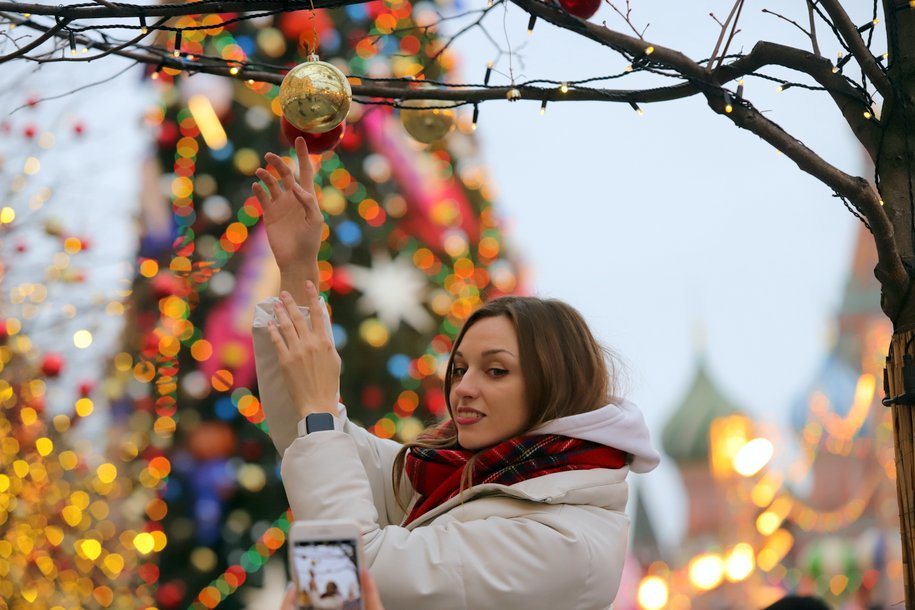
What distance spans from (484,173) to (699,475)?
55.8ft

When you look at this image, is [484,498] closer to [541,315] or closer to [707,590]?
[541,315]

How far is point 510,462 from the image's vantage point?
273 cm

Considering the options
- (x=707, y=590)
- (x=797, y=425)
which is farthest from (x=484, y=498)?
(x=797, y=425)

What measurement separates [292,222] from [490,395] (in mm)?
602

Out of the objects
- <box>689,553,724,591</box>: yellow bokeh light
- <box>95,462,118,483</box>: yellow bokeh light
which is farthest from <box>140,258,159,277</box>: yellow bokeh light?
<box>689,553,724,591</box>: yellow bokeh light

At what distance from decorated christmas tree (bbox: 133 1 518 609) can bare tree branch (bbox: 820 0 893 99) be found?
5.69 m

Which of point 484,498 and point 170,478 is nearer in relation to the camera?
point 484,498

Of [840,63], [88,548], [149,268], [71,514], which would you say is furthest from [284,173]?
[88,548]

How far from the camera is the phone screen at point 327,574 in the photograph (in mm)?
1913

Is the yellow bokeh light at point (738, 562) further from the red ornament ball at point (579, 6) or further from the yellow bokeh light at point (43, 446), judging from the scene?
the red ornament ball at point (579, 6)

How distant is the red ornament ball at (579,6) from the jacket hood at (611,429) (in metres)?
0.94

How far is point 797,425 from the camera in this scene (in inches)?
910

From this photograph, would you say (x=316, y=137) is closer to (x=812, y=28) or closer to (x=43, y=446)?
(x=812, y=28)

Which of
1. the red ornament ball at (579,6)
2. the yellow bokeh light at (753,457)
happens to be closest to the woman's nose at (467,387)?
the red ornament ball at (579,6)
